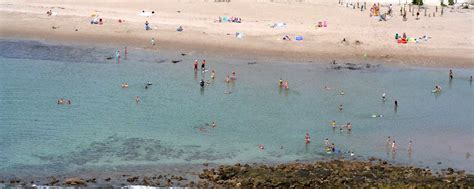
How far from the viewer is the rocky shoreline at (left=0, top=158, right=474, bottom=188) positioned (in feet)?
98.4

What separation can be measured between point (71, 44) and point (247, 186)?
1201 inches

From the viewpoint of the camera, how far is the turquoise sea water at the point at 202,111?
116 ft

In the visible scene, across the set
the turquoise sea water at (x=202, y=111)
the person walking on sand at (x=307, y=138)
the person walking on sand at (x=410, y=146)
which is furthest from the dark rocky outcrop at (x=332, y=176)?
the person walking on sand at (x=307, y=138)

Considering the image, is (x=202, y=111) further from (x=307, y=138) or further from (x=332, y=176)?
(x=332, y=176)

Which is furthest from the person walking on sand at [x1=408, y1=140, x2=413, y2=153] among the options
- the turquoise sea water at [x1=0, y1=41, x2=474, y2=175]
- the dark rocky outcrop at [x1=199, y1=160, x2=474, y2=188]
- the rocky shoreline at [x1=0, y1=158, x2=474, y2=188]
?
the rocky shoreline at [x1=0, y1=158, x2=474, y2=188]

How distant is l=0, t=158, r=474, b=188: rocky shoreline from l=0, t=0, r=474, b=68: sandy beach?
74.6ft

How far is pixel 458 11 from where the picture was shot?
68688 millimetres

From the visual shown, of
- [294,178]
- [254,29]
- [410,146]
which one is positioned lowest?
[294,178]

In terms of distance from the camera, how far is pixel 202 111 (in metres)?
42.1

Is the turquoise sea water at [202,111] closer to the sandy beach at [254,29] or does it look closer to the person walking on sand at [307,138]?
the person walking on sand at [307,138]

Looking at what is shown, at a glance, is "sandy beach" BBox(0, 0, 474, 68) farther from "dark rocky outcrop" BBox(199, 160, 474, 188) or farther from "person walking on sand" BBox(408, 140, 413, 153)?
"dark rocky outcrop" BBox(199, 160, 474, 188)

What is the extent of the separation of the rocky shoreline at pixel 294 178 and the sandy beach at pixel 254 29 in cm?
2274

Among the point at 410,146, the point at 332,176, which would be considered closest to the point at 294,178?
the point at 332,176

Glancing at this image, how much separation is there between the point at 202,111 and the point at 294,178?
1220 cm
